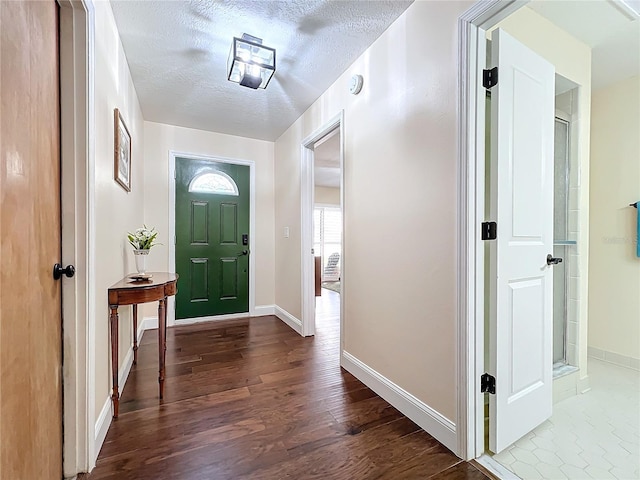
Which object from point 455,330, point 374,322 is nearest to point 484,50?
point 455,330

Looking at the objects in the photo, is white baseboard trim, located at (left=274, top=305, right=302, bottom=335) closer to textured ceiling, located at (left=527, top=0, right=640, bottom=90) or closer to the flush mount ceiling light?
the flush mount ceiling light

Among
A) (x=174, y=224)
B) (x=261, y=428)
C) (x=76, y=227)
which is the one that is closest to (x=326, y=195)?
(x=174, y=224)

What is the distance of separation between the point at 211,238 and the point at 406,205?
2.79m

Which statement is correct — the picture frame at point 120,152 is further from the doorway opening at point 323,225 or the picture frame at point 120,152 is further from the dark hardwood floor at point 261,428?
the doorway opening at point 323,225

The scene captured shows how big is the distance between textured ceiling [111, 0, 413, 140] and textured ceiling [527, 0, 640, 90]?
37.6 inches

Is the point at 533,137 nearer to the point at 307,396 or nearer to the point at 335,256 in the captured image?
the point at 307,396

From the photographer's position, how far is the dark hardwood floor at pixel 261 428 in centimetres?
129

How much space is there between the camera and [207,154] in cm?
366

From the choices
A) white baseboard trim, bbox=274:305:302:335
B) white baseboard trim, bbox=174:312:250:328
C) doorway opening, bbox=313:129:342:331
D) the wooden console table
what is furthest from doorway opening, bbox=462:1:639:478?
doorway opening, bbox=313:129:342:331

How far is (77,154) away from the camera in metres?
1.26

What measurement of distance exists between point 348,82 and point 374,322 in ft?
6.15

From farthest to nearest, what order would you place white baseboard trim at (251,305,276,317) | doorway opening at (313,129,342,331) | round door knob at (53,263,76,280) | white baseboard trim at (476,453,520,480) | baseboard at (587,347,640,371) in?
doorway opening at (313,129,342,331) < white baseboard trim at (251,305,276,317) < baseboard at (587,347,640,371) < white baseboard trim at (476,453,520,480) < round door knob at (53,263,76,280)

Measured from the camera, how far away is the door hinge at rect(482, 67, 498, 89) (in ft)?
4.51

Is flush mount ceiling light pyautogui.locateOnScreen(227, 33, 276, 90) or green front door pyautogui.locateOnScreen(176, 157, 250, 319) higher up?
flush mount ceiling light pyautogui.locateOnScreen(227, 33, 276, 90)
